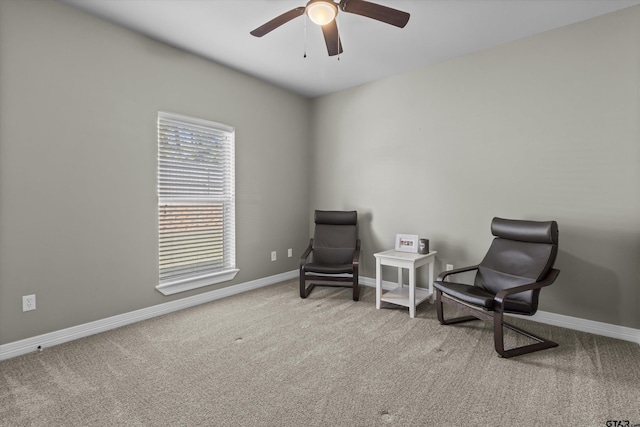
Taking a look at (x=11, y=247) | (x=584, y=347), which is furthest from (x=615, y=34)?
(x=11, y=247)

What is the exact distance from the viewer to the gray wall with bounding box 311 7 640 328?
2.62 m

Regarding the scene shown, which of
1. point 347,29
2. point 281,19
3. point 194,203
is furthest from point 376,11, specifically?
point 194,203

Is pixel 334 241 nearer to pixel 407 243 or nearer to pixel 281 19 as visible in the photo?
pixel 407 243

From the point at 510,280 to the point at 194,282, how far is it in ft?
10.3

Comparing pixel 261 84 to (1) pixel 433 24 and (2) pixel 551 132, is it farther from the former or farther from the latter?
(2) pixel 551 132

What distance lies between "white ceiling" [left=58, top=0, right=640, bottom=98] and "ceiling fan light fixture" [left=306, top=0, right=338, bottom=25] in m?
0.57

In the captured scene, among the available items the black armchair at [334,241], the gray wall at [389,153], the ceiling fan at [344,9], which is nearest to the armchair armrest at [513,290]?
the gray wall at [389,153]

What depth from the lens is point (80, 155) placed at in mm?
2619

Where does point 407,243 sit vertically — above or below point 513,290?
above

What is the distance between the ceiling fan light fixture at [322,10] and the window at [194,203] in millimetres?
1890

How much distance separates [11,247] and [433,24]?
3869 millimetres

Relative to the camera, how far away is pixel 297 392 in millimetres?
1896

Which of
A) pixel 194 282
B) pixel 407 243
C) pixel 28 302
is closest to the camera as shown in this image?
pixel 28 302

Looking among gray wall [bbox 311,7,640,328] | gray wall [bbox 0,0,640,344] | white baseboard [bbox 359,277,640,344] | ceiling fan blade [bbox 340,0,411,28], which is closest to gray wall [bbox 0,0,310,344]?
gray wall [bbox 0,0,640,344]
